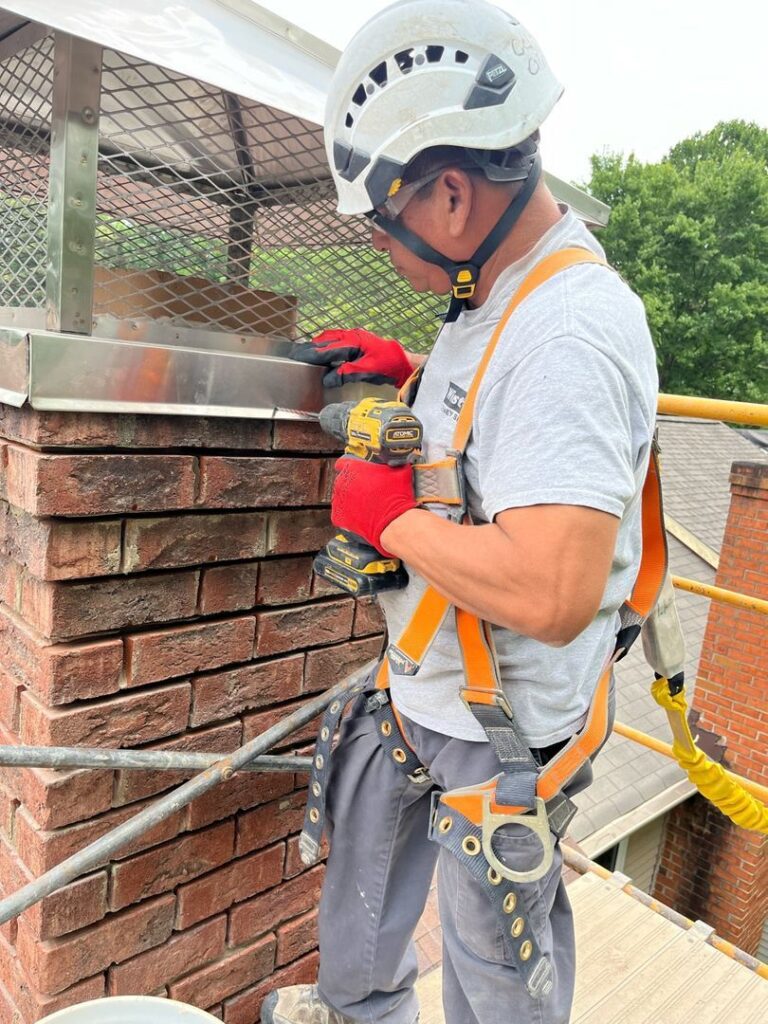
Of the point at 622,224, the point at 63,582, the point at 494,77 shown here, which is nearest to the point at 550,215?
the point at 494,77

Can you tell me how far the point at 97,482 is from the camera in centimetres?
146

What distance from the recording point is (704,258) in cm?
2939

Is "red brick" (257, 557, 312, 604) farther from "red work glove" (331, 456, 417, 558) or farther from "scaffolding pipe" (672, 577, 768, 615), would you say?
"scaffolding pipe" (672, 577, 768, 615)

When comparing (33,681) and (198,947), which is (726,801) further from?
(33,681)

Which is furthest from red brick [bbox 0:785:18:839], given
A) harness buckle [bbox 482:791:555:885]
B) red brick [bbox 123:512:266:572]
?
harness buckle [bbox 482:791:555:885]

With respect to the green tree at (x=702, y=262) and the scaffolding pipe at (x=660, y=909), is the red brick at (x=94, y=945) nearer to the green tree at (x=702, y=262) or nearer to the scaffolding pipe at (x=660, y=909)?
the scaffolding pipe at (x=660, y=909)

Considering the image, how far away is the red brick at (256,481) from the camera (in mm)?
1660

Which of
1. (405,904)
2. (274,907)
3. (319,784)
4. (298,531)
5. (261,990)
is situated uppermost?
(298,531)

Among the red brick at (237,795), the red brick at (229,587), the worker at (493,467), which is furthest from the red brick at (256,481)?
the red brick at (237,795)

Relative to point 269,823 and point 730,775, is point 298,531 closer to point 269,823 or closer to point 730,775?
point 269,823

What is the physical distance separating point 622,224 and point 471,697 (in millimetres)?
32048

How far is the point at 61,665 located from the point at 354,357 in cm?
97

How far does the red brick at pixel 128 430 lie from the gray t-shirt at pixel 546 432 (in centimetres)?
43

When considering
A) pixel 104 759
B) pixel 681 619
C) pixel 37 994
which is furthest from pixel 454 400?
pixel 681 619
